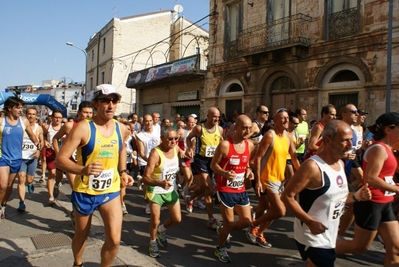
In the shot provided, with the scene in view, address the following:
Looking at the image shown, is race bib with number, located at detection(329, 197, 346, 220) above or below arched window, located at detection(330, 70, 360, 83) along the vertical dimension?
below

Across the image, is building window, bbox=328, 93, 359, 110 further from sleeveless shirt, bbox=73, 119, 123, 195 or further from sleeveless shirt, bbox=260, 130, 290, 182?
sleeveless shirt, bbox=73, 119, 123, 195

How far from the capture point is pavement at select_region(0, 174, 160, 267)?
163 inches

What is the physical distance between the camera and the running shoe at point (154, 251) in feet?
14.5

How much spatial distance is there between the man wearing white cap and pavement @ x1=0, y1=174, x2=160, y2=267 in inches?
34.6

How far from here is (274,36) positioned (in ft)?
51.3

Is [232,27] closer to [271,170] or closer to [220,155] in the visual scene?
[271,170]

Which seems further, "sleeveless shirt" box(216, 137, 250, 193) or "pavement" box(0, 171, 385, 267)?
"sleeveless shirt" box(216, 137, 250, 193)

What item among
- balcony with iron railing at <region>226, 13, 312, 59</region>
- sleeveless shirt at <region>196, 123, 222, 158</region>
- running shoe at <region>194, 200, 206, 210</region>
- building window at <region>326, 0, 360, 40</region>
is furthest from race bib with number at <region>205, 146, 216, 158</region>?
building window at <region>326, 0, 360, 40</region>

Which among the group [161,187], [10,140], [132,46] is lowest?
[161,187]

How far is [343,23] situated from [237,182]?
11093 millimetres

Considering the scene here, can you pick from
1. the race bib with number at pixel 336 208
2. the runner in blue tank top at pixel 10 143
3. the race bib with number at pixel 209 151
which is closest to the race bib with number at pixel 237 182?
the race bib with number at pixel 336 208

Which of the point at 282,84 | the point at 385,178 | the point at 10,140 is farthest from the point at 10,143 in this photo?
the point at 282,84

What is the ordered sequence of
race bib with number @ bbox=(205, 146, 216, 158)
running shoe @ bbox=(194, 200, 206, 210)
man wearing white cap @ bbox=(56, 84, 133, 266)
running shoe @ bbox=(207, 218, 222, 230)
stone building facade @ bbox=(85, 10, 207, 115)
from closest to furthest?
man wearing white cap @ bbox=(56, 84, 133, 266), running shoe @ bbox=(207, 218, 222, 230), race bib with number @ bbox=(205, 146, 216, 158), running shoe @ bbox=(194, 200, 206, 210), stone building facade @ bbox=(85, 10, 207, 115)

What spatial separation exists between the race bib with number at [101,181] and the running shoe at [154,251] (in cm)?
142
